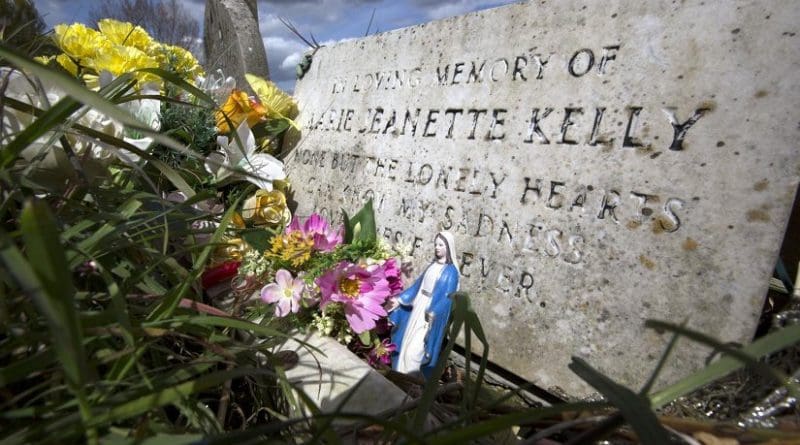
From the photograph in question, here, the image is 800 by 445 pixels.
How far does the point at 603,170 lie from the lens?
1.48 meters

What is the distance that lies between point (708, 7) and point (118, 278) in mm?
1638

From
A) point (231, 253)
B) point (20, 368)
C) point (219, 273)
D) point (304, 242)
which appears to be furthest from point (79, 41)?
point (20, 368)

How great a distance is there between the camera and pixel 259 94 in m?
2.82

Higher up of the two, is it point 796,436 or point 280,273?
point 796,436

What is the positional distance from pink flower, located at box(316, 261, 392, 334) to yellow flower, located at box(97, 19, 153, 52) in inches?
60.4

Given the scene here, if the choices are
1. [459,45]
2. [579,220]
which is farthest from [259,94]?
[579,220]

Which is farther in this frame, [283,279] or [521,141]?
[521,141]

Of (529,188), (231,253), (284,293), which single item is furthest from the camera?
(231,253)

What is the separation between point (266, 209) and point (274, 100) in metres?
0.91

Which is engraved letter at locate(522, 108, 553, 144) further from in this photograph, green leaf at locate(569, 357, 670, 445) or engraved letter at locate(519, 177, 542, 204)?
green leaf at locate(569, 357, 670, 445)

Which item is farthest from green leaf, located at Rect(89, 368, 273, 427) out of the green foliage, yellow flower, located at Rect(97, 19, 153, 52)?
yellow flower, located at Rect(97, 19, 153, 52)

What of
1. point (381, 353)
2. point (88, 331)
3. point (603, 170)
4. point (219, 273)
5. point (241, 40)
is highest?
point (241, 40)

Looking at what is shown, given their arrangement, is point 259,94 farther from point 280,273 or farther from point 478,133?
point 280,273

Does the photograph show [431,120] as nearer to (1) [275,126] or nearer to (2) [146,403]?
(1) [275,126]
